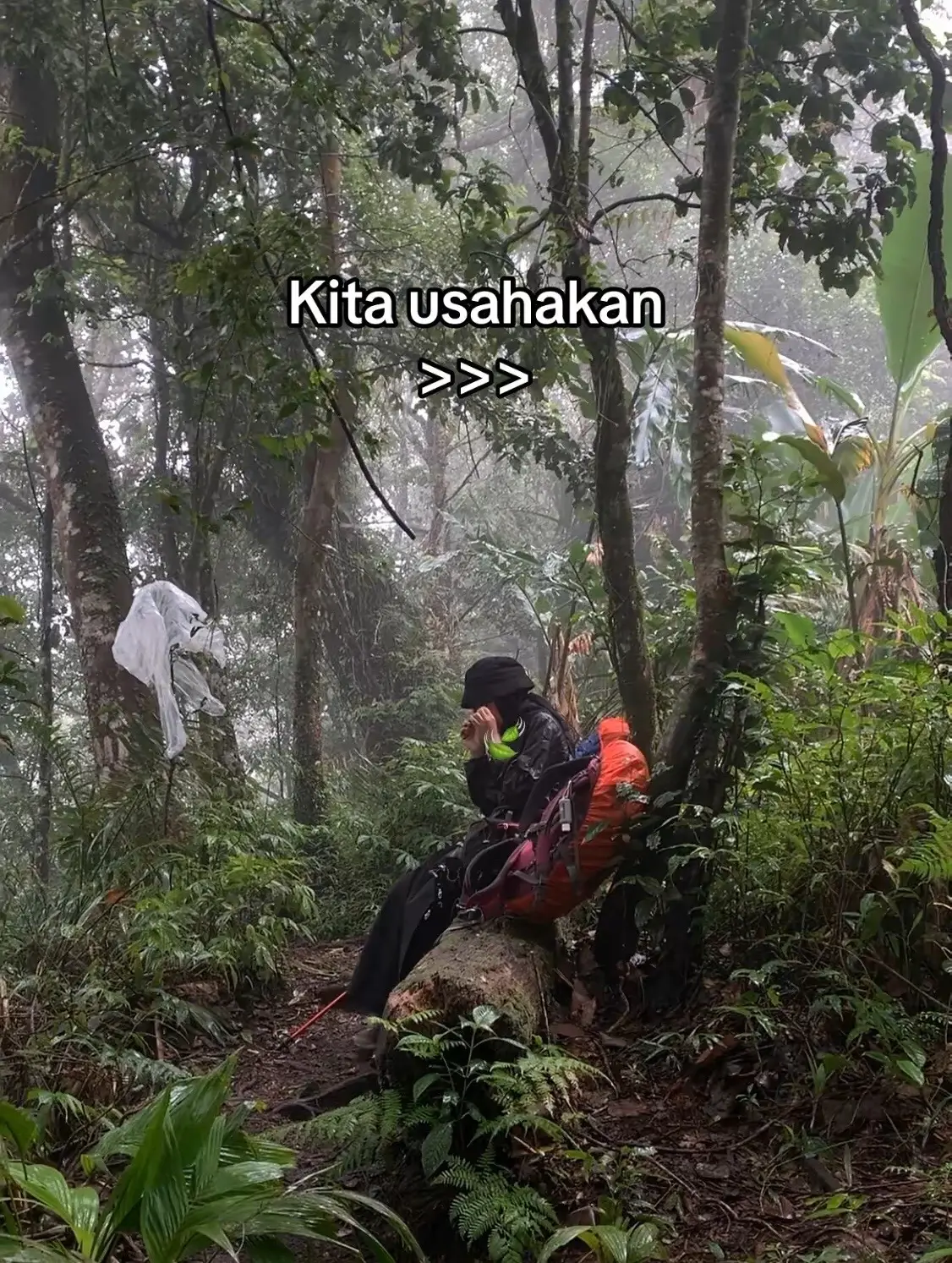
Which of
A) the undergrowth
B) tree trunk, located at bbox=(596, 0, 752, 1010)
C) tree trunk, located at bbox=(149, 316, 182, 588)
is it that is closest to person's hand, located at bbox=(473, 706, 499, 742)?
tree trunk, located at bbox=(596, 0, 752, 1010)

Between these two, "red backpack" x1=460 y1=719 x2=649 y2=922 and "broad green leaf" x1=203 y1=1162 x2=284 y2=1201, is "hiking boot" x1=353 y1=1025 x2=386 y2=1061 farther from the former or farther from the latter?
"broad green leaf" x1=203 y1=1162 x2=284 y2=1201

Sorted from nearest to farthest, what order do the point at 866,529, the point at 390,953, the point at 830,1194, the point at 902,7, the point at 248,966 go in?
the point at 830,1194 → the point at 902,7 → the point at 390,953 → the point at 248,966 → the point at 866,529

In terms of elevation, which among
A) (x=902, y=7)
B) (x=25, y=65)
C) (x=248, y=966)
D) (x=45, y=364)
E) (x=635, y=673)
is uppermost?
(x=25, y=65)

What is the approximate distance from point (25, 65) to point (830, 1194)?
726cm

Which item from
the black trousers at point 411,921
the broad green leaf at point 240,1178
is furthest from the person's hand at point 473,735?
the broad green leaf at point 240,1178

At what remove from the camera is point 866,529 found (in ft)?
25.0

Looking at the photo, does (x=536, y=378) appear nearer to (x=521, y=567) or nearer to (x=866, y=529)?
(x=521, y=567)

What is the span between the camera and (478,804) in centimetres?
455

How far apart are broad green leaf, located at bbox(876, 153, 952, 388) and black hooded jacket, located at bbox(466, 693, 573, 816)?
2818mm

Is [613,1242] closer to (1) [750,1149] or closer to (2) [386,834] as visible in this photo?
(1) [750,1149]

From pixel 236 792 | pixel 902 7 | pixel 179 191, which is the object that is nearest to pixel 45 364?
pixel 179 191

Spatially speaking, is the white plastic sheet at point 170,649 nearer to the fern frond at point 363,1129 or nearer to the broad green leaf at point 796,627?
the fern frond at point 363,1129

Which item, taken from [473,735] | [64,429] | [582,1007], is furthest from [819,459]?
[64,429]

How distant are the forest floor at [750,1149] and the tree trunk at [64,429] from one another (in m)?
3.40
